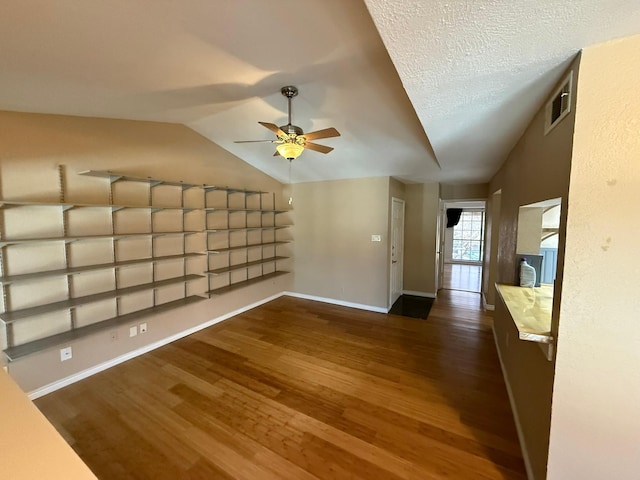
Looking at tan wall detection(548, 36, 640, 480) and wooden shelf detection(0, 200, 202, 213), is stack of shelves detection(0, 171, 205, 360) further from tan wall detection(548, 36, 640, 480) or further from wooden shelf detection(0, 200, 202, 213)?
tan wall detection(548, 36, 640, 480)

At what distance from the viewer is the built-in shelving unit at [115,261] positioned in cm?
228

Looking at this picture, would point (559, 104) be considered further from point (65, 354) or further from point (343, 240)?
point (65, 354)

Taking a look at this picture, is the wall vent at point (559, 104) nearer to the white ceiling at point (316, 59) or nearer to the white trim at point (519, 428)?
the white ceiling at point (316, 59)

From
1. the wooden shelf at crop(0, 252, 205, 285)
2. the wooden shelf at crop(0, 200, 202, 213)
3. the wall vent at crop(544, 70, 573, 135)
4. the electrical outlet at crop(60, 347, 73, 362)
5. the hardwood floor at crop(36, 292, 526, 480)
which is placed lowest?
the hardwood floor at crop(36, 292, 526, 480)

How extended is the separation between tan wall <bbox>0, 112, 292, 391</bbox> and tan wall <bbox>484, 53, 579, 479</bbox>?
12.6 ft

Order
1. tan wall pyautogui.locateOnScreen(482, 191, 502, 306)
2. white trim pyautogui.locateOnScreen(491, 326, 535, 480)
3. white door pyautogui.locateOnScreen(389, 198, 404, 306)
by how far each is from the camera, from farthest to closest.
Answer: white door pyautogui.locateOnScreen(389, 198, 404, 306), tan wall pyautogui.locateOnScreen(482, 191, 502, 306), white trim pyautogui.locateOnScreen(491, 326, 535, 480)

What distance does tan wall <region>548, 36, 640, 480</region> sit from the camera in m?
1.07

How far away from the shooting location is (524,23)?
923mm

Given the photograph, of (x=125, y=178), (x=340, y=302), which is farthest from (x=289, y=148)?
(x=340, y=302)

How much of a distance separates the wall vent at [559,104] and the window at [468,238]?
31.1ft

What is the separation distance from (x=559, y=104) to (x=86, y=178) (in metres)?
3.95

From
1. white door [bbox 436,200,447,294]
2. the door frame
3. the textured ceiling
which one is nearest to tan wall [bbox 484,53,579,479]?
the textured ceiling

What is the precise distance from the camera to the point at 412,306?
477 centimetres

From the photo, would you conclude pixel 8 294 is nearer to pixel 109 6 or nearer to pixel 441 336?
pixel 109 6
